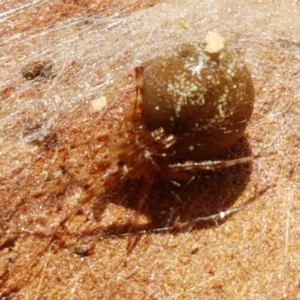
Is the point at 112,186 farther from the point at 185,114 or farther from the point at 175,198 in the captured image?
the point at 185,114

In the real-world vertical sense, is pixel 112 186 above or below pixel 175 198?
above

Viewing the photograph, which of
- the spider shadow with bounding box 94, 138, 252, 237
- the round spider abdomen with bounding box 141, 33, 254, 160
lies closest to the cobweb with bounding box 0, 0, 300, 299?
the spider shadow with bounding box 94, 138, 252, 237

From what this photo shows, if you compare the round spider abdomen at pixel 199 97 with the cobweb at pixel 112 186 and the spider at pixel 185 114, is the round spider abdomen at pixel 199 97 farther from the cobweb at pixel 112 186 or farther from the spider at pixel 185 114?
the cobweb at pixel 112 186

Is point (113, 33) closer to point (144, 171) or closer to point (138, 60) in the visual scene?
point (138, 60)

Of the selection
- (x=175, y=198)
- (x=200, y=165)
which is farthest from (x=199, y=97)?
(x=175, y=198)

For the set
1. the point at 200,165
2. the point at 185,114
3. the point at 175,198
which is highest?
the point at 185,114

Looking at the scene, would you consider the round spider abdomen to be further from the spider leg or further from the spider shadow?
the spider shadow

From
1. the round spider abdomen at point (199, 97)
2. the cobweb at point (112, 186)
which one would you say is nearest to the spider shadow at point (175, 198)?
the cobweb at point (112, 186)
